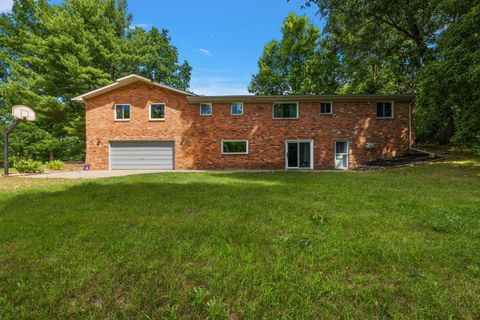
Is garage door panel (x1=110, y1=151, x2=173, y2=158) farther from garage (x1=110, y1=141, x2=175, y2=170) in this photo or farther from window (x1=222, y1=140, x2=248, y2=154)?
window (x1=222, y1=140, x2=248, y2=154)

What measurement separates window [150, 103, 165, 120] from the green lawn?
11.0m

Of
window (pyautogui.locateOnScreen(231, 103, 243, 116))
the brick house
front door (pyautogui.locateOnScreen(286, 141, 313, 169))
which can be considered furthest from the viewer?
window (pyautogui.locateOnScreen(231, 103, 243, 116))

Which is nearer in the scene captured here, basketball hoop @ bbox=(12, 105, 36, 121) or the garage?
basketball hoop @ bbox=(12, 105, 36, 121)

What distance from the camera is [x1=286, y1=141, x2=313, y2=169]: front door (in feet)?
48.8

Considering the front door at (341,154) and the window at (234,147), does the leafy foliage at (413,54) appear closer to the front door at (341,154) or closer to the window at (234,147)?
the front door at (341,154)

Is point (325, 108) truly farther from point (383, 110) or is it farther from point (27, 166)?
point (27, 166)

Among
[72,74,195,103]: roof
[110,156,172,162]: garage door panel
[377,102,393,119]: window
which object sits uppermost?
[72,74,195,103]: roof

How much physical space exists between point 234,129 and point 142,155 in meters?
6.57

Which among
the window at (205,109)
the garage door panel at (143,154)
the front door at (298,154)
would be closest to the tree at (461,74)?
the front door at (298,154)

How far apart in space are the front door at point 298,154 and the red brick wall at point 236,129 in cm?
39

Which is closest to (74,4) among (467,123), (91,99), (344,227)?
(91,99)

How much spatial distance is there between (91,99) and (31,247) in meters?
15.5

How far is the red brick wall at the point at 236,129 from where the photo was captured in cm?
1452

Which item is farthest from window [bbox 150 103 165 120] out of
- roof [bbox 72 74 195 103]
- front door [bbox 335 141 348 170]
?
front door [bbox 335 141 348 170]
